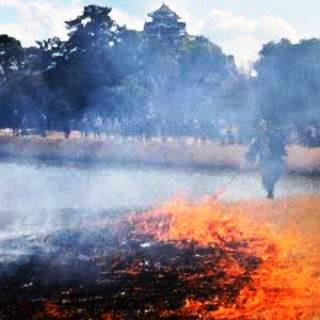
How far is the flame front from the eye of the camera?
13.3m

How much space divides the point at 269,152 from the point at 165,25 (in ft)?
143

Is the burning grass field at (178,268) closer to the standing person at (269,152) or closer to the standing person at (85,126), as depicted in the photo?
the standing person at (269,152)

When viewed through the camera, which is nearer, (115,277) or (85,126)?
(115,277)

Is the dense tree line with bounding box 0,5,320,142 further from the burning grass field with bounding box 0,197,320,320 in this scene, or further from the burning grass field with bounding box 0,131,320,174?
the burning grass field with bounding box 0,197,320,320

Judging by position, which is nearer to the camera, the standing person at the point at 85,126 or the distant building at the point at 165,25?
the standing person at the point at 85,126

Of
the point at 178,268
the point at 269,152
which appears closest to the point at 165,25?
the point at 269,152

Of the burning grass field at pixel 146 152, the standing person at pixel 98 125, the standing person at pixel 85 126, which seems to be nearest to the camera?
the burning grass field at pixel 146 152

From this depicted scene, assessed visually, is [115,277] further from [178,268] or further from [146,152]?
[146,152]

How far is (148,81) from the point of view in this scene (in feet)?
157

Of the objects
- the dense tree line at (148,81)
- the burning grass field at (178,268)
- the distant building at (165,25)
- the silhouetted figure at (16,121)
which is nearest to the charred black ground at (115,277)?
the burning grass field at (178,268)

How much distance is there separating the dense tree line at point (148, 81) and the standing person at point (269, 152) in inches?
642

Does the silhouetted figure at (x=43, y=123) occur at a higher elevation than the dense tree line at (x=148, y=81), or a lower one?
lower

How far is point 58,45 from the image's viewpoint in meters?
54.6

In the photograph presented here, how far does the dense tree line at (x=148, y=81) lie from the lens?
45.0 metres
